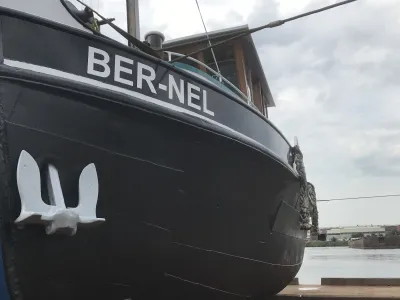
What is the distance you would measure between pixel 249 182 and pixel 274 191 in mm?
605

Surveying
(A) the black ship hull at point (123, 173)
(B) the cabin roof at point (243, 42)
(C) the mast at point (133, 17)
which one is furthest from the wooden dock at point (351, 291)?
(C) the mast at point (133, 17)

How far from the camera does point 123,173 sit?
2.99 metres

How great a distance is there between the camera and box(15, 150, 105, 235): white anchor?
251 centimetres

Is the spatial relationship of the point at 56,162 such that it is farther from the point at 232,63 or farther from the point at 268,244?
the point at 232,63

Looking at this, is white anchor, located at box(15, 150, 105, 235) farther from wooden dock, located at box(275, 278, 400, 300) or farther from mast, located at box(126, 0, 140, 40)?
wooden dock, located at box(275, 278, 400, 300)

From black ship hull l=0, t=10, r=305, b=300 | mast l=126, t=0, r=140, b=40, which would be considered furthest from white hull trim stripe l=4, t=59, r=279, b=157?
mast l=126, t=0, r=140, b=40

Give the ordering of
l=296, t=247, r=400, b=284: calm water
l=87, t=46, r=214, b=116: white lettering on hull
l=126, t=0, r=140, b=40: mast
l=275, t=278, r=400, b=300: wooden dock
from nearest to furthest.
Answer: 1. l=87, t=46, r=214, b=116: white lettering on hull
2. l=126, t=0, r=140, b=40: mast
3. l=275, t=278, r=400, b=300: wooden dock
4. l=296, t=247, r=400, b=284: calm water

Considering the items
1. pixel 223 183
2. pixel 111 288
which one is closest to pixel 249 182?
pixel 223 183

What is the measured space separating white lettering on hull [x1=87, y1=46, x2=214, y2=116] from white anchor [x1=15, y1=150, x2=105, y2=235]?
71 cm

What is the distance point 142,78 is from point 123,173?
66 cm

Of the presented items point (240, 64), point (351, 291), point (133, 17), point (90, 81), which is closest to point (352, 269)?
point (351, 291)

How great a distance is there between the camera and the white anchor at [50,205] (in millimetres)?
2506

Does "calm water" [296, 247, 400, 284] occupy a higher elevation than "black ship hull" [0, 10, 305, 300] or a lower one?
lower

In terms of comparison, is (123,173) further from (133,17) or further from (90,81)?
(133,17)
